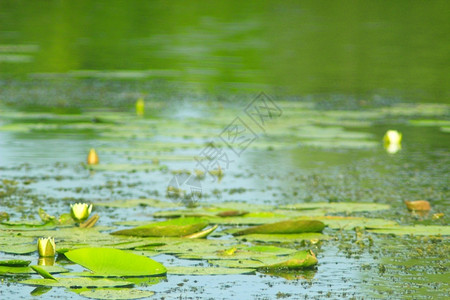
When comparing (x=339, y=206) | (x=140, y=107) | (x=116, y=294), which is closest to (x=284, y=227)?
(x=339, y=206)

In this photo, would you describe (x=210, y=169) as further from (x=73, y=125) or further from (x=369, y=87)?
(x=369, y=87)

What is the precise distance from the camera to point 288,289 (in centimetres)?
324

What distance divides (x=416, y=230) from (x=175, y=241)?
1.15 metres

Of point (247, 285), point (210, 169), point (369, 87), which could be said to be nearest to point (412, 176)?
point (210, 169)

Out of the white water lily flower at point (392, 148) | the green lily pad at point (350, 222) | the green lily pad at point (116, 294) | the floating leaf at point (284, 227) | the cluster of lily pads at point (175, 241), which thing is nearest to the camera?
the green lily pad at point (116, 294)

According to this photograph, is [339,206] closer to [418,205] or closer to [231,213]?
[418,205]

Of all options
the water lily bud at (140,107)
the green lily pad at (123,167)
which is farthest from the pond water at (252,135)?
the water lily bud at (140,107)

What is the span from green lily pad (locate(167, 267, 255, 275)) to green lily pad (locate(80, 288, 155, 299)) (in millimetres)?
273

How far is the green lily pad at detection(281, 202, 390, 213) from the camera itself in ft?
15.3

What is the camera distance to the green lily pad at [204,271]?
334 cm

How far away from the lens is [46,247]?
11.6ft

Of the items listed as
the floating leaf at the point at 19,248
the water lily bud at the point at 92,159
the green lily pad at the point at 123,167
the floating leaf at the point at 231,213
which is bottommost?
the floating leaf at the point at 19,248

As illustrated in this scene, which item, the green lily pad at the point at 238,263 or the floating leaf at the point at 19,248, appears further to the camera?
the floating leaf at the point at 19,248

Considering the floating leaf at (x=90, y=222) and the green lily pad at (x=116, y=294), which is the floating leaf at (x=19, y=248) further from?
the green lily pad at (x=116, y=294)
